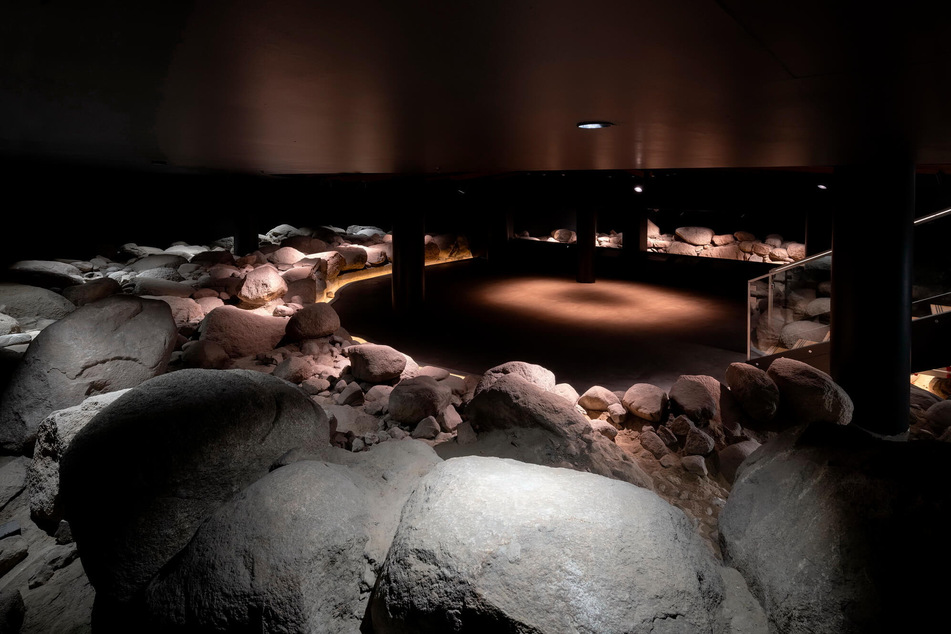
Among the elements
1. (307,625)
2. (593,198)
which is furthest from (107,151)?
(593,198)

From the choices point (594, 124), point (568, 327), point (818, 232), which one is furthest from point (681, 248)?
point (594, 124)

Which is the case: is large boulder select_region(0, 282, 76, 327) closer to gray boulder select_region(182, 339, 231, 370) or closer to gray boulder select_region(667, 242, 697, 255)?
gray boulder select_region(182, 339, 231, 370)

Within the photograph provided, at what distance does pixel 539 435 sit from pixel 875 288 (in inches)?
144

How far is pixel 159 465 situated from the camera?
8.38ft

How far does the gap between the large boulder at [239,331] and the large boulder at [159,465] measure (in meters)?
3.56

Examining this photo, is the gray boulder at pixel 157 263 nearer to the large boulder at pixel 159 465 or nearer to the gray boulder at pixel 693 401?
the large boulder at pixel 159 465

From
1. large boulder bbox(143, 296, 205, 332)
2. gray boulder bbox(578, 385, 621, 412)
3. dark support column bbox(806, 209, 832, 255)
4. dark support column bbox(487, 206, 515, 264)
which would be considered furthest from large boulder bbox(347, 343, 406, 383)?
dark support column bbox(487, 206, 515, 264)

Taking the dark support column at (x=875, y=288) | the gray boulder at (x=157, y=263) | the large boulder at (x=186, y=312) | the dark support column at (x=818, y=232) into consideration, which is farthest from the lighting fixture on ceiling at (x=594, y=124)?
the dark support column at (x=818, y=232)

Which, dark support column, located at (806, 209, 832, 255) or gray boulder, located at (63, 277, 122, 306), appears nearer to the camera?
gray boulder, located at (63, 277, 122, 306)

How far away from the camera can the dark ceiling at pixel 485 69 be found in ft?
4.20

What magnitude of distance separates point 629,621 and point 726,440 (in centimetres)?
387

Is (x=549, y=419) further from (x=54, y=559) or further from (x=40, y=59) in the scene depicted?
(x=40, y=59)

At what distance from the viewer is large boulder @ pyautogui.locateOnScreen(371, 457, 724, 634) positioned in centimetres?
168

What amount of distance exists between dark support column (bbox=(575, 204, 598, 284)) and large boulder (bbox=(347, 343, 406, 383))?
26.5 ft
